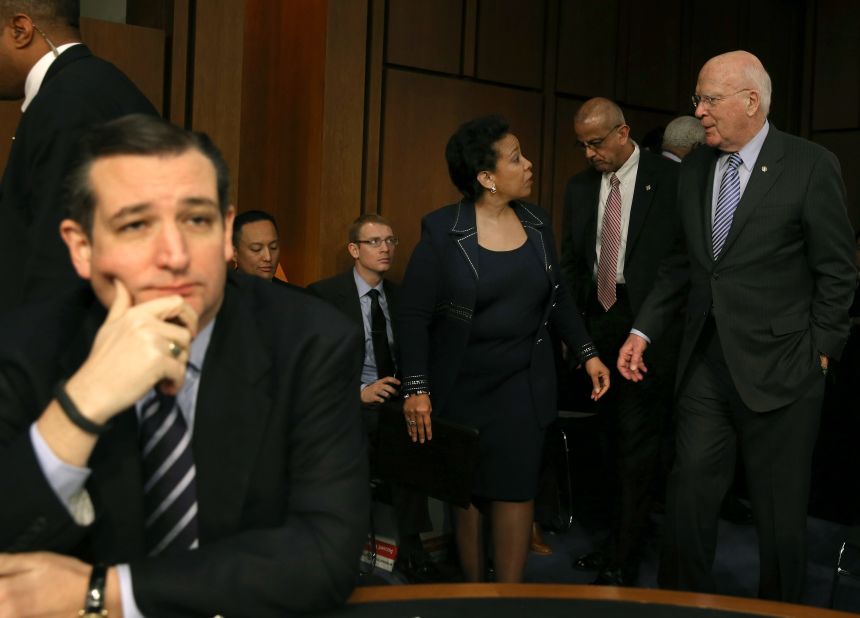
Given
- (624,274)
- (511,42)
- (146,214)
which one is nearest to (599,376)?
(624,274)

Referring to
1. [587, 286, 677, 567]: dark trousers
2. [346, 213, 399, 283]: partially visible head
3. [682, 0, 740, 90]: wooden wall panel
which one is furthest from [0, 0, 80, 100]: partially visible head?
[682, 0, 740, 90]: wooden wall panel

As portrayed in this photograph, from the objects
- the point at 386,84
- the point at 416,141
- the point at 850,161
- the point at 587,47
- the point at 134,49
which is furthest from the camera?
the point at 850,161

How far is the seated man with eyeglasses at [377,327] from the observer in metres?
3.86

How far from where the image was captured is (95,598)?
1175 mm

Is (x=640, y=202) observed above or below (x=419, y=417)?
above

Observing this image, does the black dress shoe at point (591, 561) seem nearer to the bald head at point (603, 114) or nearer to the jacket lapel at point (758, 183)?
the jacket lapel at point (758, 183)

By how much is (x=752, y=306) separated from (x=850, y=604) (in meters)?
1.32

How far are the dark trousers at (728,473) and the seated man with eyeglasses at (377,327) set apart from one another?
41.4 inches

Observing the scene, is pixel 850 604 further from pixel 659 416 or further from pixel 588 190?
pixel 588 190

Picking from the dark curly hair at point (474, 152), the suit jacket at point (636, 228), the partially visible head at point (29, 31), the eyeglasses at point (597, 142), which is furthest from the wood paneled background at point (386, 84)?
the partially visible head at point (29, 31)

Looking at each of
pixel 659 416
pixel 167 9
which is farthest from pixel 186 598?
pixel 167 9

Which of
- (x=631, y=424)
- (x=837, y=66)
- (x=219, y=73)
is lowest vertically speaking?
(x=631, y=424)

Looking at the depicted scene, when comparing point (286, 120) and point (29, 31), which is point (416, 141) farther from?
point (29, 31)

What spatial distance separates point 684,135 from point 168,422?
3569 millimetres
